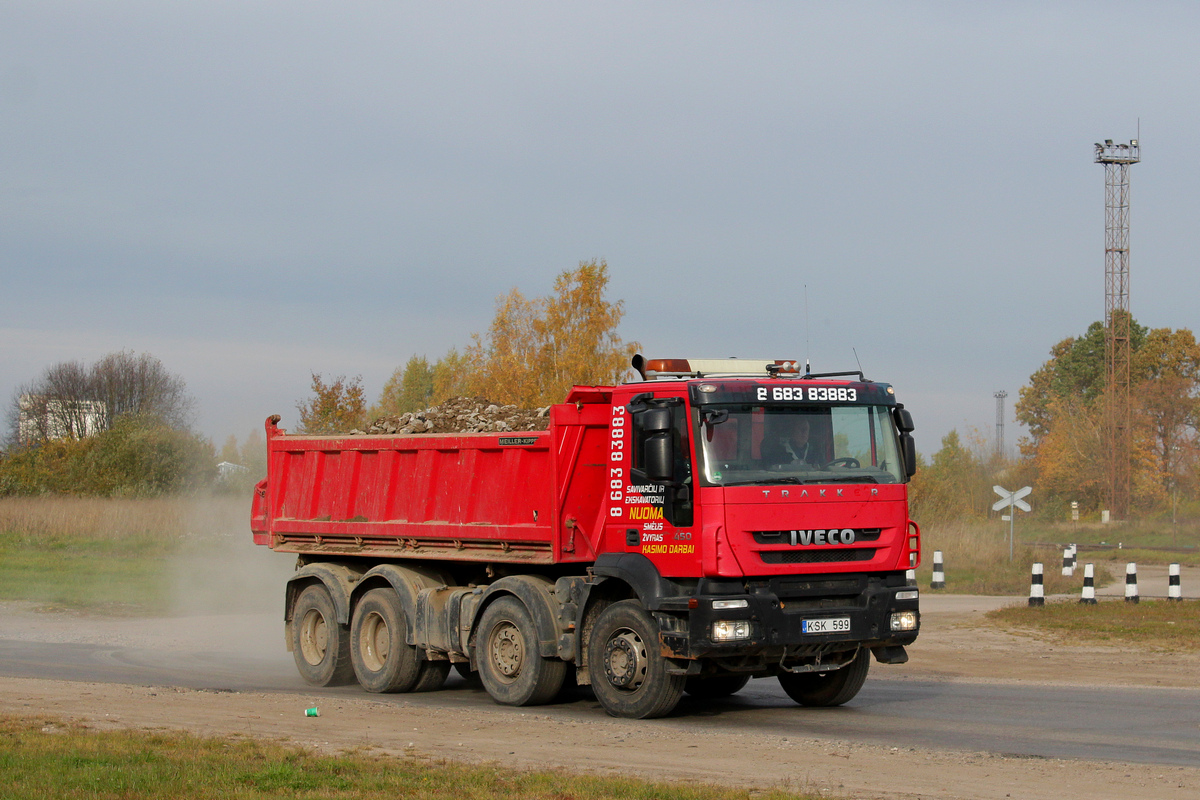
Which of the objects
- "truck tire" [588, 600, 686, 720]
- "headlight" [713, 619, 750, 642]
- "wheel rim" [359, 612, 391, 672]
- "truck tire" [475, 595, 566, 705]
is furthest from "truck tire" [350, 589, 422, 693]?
"headlight" [713, 619, 750, 642]

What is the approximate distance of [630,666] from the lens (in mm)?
11086

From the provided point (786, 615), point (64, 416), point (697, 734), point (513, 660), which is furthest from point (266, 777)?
point (64, 416)

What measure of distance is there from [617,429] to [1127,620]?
11870 mm

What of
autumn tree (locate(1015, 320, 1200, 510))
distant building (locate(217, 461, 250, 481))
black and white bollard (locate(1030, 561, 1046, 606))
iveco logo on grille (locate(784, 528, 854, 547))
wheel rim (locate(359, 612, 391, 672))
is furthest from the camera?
autumn tree (locate(1015, 320, 1200, 510))

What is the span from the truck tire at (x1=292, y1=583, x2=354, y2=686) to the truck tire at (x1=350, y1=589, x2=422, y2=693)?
0.91ft

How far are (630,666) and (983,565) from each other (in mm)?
24026

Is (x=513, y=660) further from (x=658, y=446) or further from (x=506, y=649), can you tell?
(x=658, y=446)

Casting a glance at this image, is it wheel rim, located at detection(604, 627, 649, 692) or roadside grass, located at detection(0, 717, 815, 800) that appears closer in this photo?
roadside grass, located at detection(0, 717, 815, 800)

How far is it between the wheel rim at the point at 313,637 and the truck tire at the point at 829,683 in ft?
18.3

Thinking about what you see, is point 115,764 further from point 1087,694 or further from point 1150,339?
point 1150,339

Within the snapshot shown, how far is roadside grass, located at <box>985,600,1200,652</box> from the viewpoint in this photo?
1789 centimetres

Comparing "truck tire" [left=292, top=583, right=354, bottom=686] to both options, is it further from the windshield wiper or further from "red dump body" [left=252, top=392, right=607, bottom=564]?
the windshield wiper

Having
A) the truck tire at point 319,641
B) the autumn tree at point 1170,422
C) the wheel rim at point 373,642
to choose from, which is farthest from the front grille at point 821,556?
the autumn tree at point 1170,422

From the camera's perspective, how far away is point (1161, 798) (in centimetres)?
767
